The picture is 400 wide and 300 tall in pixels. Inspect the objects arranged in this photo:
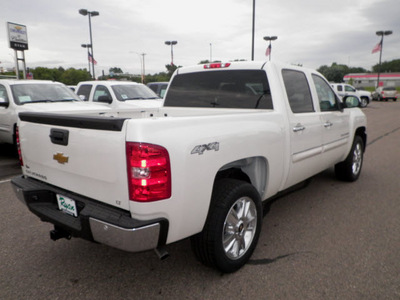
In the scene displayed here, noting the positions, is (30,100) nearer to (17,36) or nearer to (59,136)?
(59,136)

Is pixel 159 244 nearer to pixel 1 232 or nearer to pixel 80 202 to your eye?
pixel 80 202

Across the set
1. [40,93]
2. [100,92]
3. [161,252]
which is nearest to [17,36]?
[100,92]

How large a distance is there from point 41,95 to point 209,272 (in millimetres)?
6550

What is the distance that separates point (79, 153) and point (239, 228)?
4.74 ft

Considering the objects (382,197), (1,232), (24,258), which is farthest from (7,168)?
(382,197)

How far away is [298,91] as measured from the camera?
12.2 ft

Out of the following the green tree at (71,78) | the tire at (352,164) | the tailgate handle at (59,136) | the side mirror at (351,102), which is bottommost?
the tire at (352,164)

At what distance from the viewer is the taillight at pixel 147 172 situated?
6.41ft

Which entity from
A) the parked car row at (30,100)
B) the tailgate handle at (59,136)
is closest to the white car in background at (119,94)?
the parked car row at (30,100)

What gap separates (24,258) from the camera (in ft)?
9.71

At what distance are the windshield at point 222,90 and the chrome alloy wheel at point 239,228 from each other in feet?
3.86

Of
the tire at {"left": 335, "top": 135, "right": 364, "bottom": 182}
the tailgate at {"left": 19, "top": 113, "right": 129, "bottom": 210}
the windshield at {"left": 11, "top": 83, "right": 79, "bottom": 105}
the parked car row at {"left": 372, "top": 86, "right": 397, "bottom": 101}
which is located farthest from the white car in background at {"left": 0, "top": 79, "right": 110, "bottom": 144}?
the parked car row at {"left": 372, "top": 86, "right": 397, "bottom": 101}

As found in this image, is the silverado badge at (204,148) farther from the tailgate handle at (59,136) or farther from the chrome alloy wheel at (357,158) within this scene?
the chrome alloy wheel at (357,158)

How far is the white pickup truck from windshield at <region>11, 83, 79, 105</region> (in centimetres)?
451
